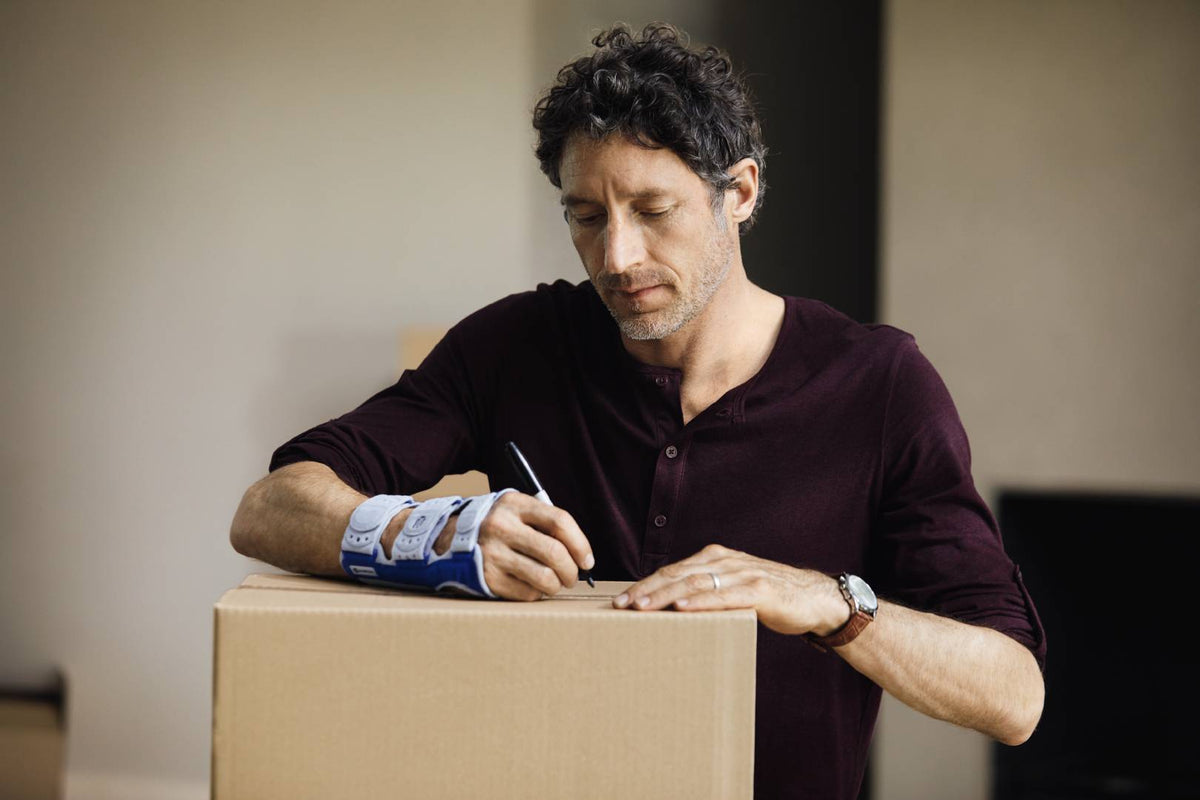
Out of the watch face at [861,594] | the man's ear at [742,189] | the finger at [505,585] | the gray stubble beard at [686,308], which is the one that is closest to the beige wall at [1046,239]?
the man's ear at [742,189]

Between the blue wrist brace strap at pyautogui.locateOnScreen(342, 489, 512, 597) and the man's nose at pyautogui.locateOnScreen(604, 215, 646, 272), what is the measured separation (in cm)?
42

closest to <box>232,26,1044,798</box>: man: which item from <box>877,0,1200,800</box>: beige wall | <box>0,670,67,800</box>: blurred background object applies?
<box>877,0,1200,800</box>: beige wall

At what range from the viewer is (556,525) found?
907 millimetres

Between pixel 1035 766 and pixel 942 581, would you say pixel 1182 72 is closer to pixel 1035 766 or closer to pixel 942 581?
pixel 1035 766

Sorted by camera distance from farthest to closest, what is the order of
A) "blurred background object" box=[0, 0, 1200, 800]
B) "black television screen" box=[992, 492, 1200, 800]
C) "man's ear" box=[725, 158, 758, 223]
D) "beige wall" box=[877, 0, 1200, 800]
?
"blurred background object" box=[0, 0, 1200, 800] → "black television screen" box=[992, 492, 1200, 800] → "beige wall" box=[877, 0, 1200, 800] → "man's ear" box=[725, 158, 758, 223]

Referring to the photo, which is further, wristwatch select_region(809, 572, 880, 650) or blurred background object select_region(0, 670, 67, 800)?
blurred background object select_region(0, 670, 67, 800)

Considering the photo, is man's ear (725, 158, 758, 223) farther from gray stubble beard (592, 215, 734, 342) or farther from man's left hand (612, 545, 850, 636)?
man's left hand (612, 545, 850, 636)

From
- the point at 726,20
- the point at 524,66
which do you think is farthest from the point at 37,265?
the point at 726,20

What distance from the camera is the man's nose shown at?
1.28 m

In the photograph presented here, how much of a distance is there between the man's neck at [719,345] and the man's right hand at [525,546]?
1.62 ft

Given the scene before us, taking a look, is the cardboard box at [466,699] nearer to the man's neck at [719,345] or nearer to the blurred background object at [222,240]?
the man's neck at [719,345]

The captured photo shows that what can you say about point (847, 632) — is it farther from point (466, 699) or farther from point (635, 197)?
point (635, 197)

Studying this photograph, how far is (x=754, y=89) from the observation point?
2955mm

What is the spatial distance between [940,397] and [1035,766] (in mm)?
1831
